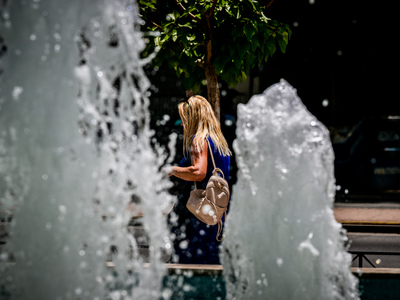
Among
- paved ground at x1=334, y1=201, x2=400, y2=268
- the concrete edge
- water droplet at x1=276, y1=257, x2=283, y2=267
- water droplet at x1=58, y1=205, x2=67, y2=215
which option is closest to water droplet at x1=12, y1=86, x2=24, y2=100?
water droplet at x1=58, y1=205, x2=67, y2=215

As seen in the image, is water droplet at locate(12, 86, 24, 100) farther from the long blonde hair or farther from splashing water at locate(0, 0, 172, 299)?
the long blonde hair

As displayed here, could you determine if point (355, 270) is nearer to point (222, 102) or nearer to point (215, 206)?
point (215, 206)

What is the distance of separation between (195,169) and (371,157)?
916 cm

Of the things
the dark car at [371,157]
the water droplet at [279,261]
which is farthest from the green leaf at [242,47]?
the dark car at [371,157]

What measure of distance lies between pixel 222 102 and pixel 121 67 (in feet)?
29.4

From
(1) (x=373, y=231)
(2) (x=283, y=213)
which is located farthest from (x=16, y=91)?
(1) (x=373, y=231)

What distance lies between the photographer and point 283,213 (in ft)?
10.7

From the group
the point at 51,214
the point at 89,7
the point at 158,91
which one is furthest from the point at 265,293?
the point at 158,91

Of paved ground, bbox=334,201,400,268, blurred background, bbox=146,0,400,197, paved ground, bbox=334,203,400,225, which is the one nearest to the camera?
paved ground, bbox=334,201,400,268

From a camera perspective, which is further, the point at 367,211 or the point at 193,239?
A: the point at 367,211

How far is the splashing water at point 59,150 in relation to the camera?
299 cm

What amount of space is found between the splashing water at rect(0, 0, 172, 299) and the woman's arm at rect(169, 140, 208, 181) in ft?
2.49

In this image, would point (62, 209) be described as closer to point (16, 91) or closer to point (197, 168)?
point (16, 91)

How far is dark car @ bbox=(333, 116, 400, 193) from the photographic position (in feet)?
40.9
